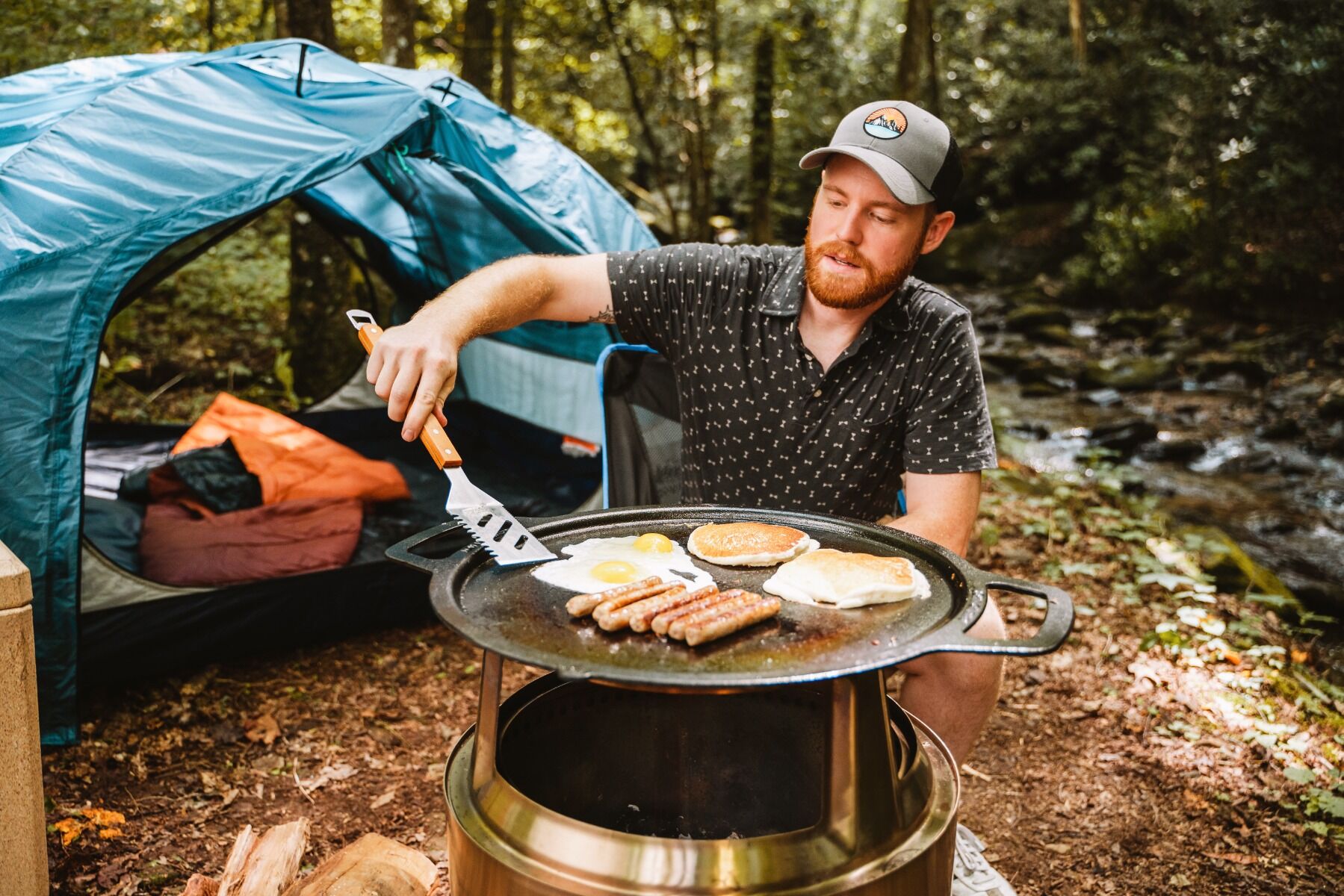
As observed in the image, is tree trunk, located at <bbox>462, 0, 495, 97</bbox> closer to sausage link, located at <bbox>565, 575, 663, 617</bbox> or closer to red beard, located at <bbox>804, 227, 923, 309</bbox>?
red beard, located at <bbox>804, 227, 923, 309</bbox>

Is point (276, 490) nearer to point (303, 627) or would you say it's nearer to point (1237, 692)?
point (303, 627)

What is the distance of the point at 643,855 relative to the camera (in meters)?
1.41

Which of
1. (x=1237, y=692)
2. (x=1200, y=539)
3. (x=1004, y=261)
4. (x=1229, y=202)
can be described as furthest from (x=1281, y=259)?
(x=1237, y=692)

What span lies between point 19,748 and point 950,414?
7.67 ft

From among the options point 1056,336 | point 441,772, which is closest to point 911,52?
point 1056,336

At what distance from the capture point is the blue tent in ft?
9.52

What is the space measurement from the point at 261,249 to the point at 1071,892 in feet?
29.2

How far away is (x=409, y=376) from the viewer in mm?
1938

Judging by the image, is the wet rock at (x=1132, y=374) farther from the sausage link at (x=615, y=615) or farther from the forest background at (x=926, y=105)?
the sausage link at (x=615, y=615)

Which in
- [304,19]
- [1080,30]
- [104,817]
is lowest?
[104,817]

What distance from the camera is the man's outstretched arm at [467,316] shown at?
6.38 feet

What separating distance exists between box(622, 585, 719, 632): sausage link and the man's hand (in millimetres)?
647

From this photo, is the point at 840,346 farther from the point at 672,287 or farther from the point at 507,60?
the point at 507,60

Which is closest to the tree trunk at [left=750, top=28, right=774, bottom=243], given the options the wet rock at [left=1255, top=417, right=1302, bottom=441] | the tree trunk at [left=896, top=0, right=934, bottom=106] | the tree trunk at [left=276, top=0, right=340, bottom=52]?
the tree trunk at [left=896, top=0, right=934, bottom=106]
